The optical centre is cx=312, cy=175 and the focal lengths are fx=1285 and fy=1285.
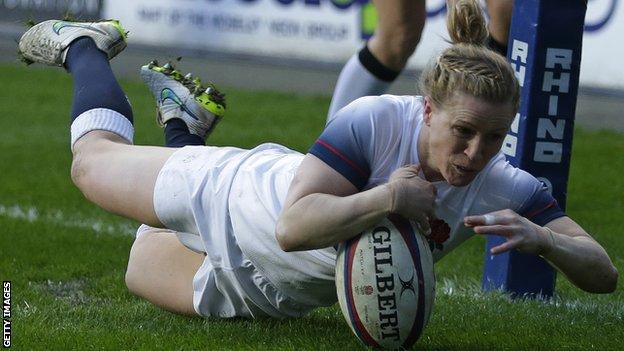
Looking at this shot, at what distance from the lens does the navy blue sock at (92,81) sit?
4.96 meters

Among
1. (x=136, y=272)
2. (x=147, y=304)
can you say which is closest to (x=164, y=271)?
(x=136, y=272)

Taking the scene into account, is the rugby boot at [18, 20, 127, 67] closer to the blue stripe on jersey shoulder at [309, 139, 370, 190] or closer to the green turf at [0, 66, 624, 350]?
the green turf at [0, 66, 624, 350]

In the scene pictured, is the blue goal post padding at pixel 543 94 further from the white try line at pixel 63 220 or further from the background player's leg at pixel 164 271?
the white try line at pixel 63 220

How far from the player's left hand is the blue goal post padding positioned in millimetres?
1407

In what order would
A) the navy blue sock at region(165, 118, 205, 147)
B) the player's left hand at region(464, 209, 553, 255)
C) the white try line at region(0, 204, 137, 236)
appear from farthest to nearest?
the white try line at region(0, 204, 137, 236)
the navy blue sock at region(165, 118, 205, 147)
the player's left hand at region(464, 209, 553, 255)

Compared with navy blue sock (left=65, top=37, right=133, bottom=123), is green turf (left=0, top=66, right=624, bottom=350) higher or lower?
lower

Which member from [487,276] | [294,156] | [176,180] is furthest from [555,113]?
[176,180]

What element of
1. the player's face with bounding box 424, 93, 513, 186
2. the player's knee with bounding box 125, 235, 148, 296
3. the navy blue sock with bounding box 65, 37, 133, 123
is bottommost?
the player's knee with bounding box 125, 235, 148, 296

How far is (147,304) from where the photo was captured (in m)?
4.96

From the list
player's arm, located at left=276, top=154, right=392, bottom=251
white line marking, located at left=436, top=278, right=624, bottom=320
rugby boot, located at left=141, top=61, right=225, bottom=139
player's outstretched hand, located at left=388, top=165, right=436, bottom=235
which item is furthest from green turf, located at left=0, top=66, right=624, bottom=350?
rugby boot, located at left=141, top=61, right=225, bottom=139

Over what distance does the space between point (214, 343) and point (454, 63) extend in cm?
120

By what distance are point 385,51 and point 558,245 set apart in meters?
3.03

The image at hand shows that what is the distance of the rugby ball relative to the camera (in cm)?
383

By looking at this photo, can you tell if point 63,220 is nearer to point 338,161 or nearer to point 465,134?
point 338,161
